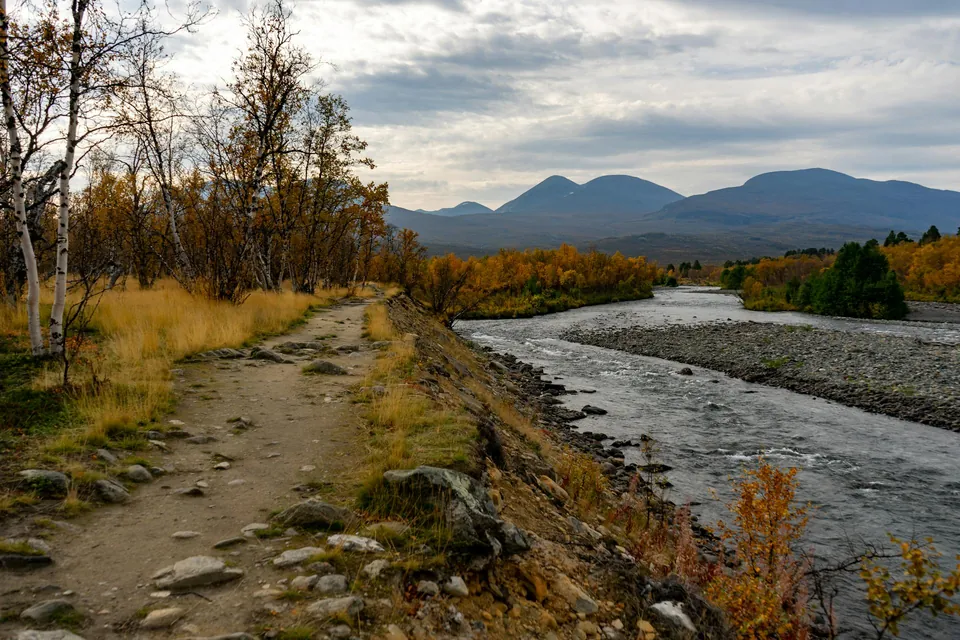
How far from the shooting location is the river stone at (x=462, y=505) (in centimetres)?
502

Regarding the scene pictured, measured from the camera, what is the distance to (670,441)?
629 inches

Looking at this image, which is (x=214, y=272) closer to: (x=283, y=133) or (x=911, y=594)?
(x=283, y=133)

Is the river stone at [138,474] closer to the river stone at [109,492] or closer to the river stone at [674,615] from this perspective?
the river stone at [109,492]

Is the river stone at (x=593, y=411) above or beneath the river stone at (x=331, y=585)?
beneath

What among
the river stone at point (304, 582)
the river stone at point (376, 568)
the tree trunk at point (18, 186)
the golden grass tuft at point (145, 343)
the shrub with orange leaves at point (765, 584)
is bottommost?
the shrub with orange leaves at point (765, 584)

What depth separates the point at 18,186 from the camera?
8.72 metres

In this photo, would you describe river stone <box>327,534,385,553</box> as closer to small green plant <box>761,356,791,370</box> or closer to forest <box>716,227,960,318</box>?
small green plant <box>761,356,791,370</box>

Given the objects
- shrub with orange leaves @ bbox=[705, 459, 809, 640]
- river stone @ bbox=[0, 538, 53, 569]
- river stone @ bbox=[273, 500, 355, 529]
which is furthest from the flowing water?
river stone @ bbox=[0, 538, 53, 569]

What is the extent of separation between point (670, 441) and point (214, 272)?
57.3 ft

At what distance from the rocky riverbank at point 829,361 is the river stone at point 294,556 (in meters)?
22.6

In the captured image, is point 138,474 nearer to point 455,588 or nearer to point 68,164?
point 455,588

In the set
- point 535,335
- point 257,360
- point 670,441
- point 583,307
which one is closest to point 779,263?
point 583,307

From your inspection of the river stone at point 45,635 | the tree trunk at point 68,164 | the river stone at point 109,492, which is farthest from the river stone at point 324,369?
the river stone at point 45,635

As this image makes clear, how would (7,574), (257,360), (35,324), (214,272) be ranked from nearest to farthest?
(7,574)
(35,324)
(257,360)
(214,272)
